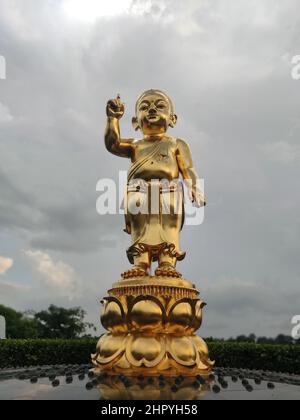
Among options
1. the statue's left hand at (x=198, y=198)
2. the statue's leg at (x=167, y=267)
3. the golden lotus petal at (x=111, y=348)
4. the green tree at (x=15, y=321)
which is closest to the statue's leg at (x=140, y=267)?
the statue's leg at (x=167, y=267)

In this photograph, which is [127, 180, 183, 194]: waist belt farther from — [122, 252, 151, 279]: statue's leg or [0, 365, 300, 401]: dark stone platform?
[0, 365, 300, 401]: dark stone platform

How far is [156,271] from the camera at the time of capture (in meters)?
6.95

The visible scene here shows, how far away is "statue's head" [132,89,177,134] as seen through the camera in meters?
8.05

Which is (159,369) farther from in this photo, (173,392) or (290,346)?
(290,346)

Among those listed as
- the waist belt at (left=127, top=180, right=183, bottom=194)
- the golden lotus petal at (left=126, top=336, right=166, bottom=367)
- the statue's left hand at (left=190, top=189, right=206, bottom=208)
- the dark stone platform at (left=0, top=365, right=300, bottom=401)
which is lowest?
the dark stone platform at (left=0, top=365, right=300, bottom=401)

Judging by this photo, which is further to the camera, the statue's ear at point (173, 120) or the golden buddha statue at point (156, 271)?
the statue's ear at point (173, 120)

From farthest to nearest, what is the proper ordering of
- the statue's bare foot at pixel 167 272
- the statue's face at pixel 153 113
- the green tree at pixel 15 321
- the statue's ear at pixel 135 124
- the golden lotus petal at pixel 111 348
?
the green tree at pixel 15 321 < the statue's ear at pixel 135 124 < the statue's face at pixel 153 113 < the statue's bare foot at pixel 167 272 < the golden lotus petal at pixel 111 348

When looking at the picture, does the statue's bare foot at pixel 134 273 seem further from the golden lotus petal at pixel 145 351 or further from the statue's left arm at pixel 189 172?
the statue's left arm at pixel 189 172

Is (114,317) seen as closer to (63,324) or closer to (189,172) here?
(189,172)

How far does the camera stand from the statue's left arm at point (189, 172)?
25.9 ft

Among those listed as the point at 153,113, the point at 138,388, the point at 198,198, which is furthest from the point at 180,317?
the point at 153,113

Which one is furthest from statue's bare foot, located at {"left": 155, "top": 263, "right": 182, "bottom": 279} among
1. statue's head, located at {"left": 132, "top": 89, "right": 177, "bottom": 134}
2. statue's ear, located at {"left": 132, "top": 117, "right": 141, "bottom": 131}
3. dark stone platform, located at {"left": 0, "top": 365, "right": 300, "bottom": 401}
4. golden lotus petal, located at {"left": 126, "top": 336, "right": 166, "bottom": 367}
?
statue's ear, located at {"left": 132, "top": 117, "right": 141, "bottom": 131}

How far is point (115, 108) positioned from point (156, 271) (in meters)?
3.33

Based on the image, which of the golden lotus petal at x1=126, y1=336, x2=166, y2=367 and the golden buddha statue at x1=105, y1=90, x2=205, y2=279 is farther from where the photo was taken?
the golden buddha statue at x1=105, y1=90, x2=205, y2=279
